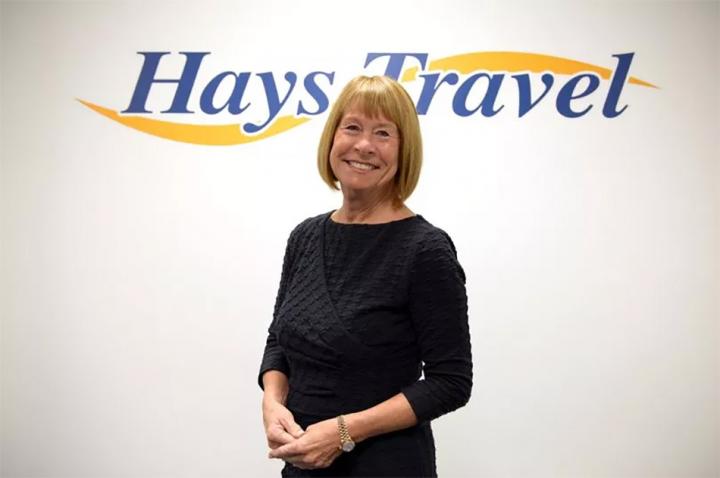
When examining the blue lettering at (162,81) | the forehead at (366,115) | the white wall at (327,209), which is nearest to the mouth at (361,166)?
the forehead at (366,115)

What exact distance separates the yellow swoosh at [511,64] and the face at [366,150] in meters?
1.29

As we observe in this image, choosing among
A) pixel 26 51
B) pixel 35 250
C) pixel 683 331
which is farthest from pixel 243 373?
pixel 683 331

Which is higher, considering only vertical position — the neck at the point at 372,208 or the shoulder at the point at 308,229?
the neck at the point at 372,208

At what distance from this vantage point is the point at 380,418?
50.2 inches

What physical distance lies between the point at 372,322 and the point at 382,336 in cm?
4

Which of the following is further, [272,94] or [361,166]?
[272,94]

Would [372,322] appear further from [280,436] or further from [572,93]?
[572,93]

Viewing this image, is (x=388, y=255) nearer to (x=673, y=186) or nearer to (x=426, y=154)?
(x=426, y=154)

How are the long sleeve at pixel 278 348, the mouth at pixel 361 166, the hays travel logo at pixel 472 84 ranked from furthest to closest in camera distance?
1. the hays travel logo at pixel 472 84
2. the long sleeve at pixel 278 348
3. the mouth at pixel 361 166

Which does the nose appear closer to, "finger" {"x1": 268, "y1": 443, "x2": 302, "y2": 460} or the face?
the face

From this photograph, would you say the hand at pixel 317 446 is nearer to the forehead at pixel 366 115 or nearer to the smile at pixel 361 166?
the smile at pixel 361 166

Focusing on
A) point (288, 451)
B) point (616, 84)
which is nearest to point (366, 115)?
point (288, 451)

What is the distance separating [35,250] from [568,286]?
2398mm

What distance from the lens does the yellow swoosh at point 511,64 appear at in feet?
8.45
